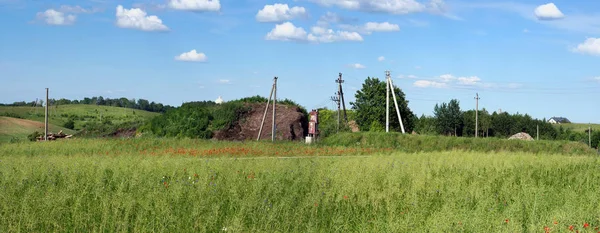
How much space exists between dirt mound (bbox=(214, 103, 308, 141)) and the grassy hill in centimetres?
921

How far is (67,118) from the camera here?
7638 cm

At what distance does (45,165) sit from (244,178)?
16.5ft

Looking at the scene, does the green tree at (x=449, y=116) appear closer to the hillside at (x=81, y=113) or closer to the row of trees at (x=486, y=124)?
the row of trees at (x=486, y=124)

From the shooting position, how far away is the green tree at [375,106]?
6253 cm

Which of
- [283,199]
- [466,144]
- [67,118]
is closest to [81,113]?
[67,118]

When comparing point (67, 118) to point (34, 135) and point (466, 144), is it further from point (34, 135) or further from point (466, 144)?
point (466, 144)

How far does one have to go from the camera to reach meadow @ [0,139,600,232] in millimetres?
8656

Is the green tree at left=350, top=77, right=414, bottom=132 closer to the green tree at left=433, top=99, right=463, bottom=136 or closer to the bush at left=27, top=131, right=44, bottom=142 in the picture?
the green tree at left=433, top=99, right=463, bottom=136

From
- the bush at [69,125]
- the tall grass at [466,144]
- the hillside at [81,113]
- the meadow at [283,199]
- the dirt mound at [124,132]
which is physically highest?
the hillside at [81,113]

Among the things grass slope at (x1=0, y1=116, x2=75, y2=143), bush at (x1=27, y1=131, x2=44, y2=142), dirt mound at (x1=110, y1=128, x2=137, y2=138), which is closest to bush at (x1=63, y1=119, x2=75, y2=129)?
grass slope at (x1=0, y1=116, x2=75, y2=143)

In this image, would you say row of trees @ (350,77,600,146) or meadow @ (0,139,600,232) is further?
row of trees @ (350,77,600,146)

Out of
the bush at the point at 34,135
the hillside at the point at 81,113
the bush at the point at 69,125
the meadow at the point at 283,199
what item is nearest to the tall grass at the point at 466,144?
the meadow at the point at 283,199

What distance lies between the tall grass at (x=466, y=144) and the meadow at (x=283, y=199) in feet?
57.7

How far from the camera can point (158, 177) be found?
12.4 m
